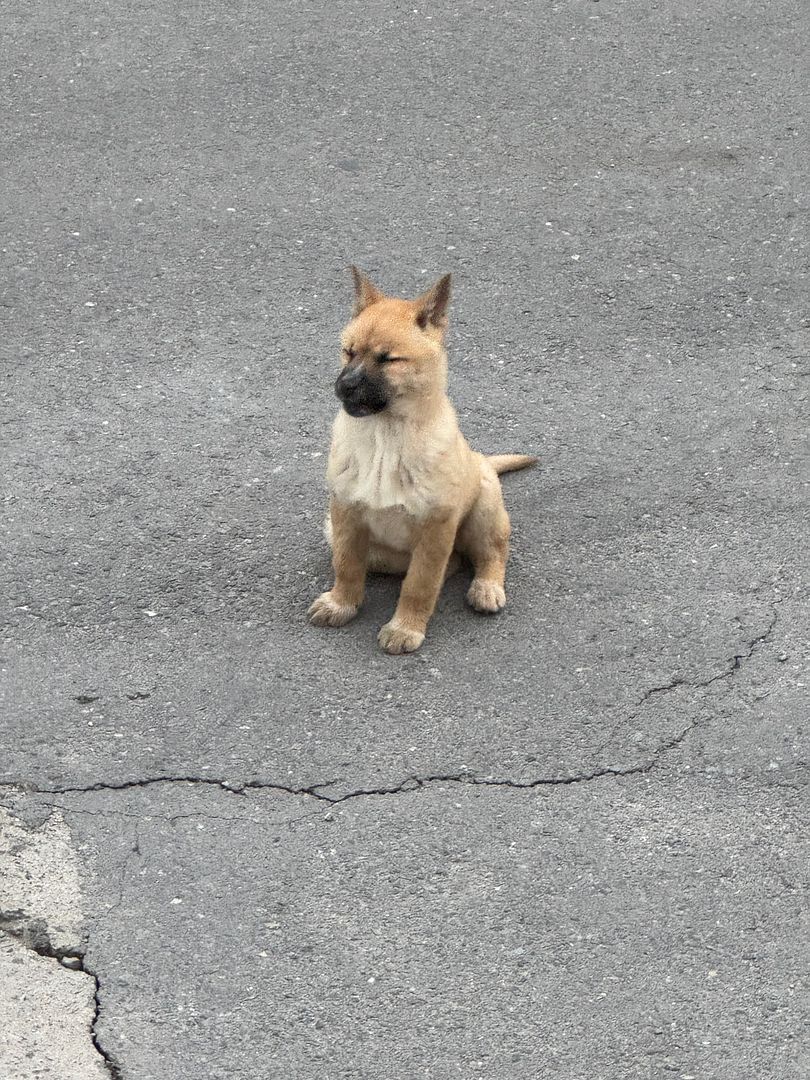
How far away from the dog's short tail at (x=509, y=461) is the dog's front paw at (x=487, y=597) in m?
0.71

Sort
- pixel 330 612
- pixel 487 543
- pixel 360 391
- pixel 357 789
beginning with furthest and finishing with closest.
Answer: pixel 487 543
pixel 330 612
pixel 360 391
pixel 357 789

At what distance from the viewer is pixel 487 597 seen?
5.43 m

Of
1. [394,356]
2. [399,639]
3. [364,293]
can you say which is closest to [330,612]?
[399,639]

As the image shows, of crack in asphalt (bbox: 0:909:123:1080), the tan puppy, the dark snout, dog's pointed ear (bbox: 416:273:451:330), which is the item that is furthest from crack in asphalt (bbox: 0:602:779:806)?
dog's pointed ear (bbox: 416:273:451:330)

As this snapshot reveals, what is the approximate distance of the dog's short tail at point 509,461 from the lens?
6055 millimetres

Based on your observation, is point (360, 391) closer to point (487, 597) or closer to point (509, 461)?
point (487, 597)

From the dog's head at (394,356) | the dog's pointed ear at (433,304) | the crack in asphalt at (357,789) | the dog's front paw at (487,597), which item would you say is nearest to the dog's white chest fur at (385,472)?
the dog's head at (394,356)

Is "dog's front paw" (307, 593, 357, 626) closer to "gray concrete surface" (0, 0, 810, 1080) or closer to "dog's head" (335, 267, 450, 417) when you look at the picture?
"gray concrete surface" (0, 0, 810, 1080)

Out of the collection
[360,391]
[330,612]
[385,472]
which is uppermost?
[360,391]

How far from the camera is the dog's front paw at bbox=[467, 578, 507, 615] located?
542 centimetres

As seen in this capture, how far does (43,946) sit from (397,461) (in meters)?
1.95

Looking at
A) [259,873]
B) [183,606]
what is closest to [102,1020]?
[259,873]

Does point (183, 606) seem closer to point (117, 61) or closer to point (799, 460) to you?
point (799, 460)

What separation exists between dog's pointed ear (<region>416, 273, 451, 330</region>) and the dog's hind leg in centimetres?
67
